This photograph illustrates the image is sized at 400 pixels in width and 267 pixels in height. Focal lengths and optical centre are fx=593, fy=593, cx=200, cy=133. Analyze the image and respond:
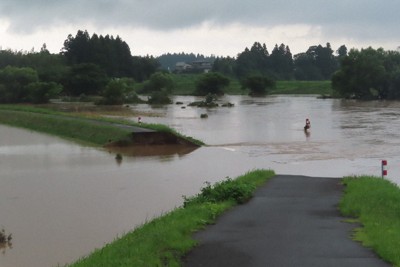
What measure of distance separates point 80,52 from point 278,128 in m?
78.4

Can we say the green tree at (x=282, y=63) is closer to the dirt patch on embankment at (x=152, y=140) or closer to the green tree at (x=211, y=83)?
the green tree at (x=211, y=83)

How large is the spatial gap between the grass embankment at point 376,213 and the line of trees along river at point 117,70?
5936cm

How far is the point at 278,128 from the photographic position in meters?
38.8

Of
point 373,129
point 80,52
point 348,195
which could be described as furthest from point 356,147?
point 80,52

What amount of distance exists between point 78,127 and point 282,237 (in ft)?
92.2

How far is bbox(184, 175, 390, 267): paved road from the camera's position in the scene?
7.07 metres

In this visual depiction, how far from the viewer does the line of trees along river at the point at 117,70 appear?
70812 millimetres

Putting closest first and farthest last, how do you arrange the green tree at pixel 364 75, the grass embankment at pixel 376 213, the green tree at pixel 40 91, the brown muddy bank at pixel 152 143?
the grass embankment at pixel 376 213 → the brown muddy bank at pixel 152 143 → the green tree at pixel 40 91 → the green tree at pixel 364 75

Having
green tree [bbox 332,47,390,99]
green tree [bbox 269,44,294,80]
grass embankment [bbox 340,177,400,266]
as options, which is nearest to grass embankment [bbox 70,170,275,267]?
grass embankment [bbox 340,177,400,266]

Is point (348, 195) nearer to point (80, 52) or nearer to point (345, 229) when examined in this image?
point (345, 229)

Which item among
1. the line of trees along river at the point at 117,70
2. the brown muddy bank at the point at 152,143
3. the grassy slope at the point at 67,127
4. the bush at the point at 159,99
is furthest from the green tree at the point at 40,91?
the brown muddy bank at the point at 152,143

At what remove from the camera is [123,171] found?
827 inches

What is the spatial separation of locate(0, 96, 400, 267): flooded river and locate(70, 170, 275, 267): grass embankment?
175 centimetres

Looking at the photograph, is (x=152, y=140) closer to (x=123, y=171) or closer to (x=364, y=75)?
(x=123, y=171)
